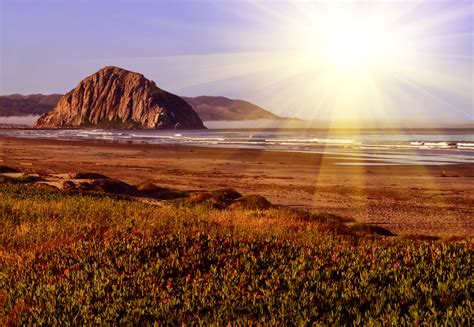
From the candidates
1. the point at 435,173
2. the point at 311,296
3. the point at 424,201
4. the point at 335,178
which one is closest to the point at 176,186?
the point at 335,178

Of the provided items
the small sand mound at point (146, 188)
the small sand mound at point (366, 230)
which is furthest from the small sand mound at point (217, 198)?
the small sand mound at point (366, 230)

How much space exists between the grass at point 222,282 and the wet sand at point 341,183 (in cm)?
915

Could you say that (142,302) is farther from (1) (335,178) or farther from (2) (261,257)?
(1) (335,178)

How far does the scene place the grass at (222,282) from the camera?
4.96 meters

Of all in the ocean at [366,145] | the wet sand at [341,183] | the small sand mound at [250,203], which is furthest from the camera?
the ocean at [366,145]

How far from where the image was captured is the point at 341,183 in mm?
29156

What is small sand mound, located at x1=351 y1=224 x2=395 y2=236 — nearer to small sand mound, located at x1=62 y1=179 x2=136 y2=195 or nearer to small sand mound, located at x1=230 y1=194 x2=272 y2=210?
small sand mound, located at x1=230 y1=194 x2=272 y2=210

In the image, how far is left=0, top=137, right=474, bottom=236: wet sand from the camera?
19.0 meters

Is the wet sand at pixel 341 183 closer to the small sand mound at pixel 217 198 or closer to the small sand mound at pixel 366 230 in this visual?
the small sand mound at pixel 366 230

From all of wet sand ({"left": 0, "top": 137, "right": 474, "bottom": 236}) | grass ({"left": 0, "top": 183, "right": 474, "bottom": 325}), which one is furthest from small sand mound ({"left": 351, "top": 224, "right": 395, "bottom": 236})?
grass ({"left": 0, "top": 183, "right": 474, "bottom": 325})

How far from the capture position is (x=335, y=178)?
31.5 m

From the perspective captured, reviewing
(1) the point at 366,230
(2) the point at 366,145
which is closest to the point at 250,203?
(1) the point at 366,230

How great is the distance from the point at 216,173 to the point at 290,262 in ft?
93.3

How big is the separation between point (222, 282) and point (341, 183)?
2410 cm
